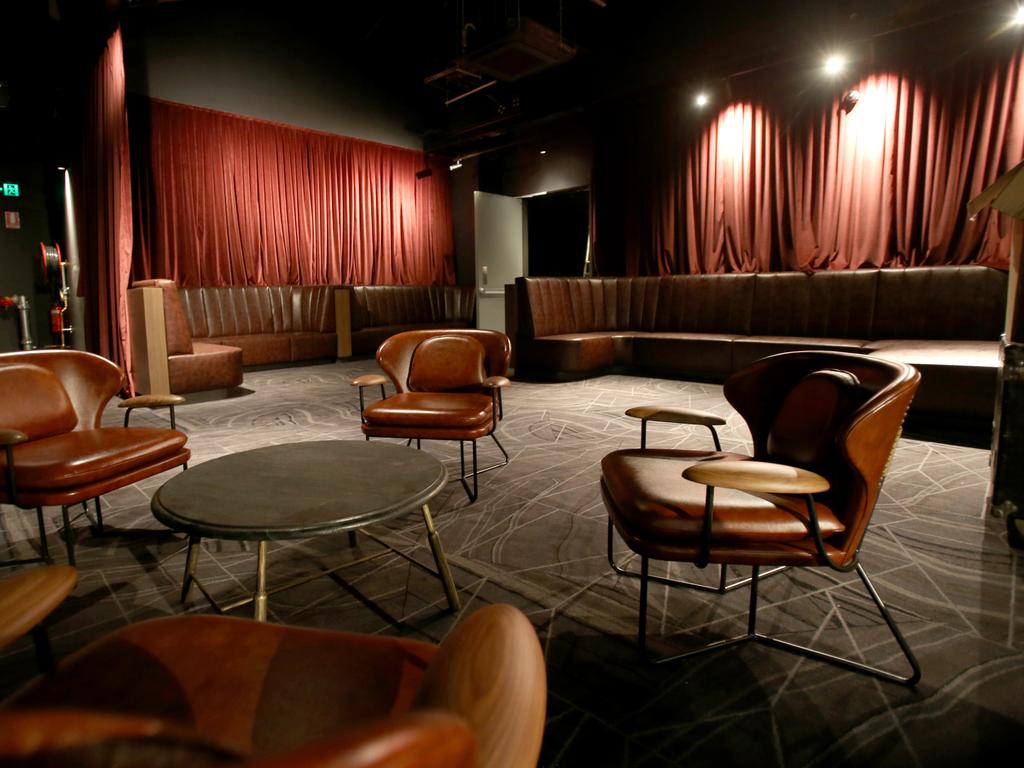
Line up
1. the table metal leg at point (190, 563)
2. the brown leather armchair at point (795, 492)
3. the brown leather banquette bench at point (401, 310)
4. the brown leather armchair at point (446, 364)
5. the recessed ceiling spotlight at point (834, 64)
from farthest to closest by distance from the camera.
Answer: the brown leather banquette bench at point (401, 310)
the recessed ceiling spotlight at point (834, 64)
the brown leather armchair at point (446, 364)
the table metal leg at point (190, 563)
the brown leather armchair at point (795, 492)

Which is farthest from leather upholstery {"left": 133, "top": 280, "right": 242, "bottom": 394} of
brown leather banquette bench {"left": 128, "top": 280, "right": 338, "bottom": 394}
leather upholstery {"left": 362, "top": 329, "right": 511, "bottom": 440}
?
leather upholstery {"left": 362, "top": 329, "right": 511, "bottom": 440}

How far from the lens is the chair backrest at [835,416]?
133 cm

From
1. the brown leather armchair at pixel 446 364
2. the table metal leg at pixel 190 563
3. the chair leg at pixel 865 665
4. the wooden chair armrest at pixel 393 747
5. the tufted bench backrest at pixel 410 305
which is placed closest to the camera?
the wooden chair armrest at pixel 393 747

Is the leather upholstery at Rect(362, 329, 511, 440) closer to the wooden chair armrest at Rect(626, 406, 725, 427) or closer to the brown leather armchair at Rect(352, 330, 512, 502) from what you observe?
the brown leather armchair at Rect(352, 330, 512, 502)

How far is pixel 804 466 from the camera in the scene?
1.68 meters

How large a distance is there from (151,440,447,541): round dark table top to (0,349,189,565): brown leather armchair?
1.62 ft

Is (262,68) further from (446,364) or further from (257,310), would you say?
(446,364)

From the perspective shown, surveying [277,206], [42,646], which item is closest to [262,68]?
[277,206]

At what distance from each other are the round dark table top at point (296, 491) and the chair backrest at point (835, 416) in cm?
101

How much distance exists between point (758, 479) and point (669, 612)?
742 mm

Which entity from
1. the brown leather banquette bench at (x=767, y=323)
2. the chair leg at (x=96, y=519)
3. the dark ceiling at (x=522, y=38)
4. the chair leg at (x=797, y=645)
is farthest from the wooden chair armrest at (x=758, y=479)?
the dark ceiling at (x=522, y=38)

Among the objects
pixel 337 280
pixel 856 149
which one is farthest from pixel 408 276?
pixel 856 149

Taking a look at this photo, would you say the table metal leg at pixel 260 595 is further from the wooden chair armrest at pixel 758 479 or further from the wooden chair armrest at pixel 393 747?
the wooden chair armrest at pixel 393 747

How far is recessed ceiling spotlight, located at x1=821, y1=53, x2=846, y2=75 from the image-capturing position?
530 cm
